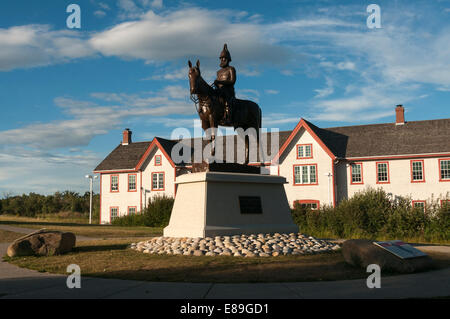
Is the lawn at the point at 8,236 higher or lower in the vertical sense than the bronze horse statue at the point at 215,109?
lower

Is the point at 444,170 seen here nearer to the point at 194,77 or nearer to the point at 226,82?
the point at 226,82

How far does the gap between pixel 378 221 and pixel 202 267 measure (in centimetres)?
2023

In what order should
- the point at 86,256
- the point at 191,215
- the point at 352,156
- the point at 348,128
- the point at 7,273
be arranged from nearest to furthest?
the point at 7,273
the point at 86,256
the point at 191,215
the point at 352,156
the point at 348,128

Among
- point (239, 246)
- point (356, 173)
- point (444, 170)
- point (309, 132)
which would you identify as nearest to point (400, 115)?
point (444, 170)

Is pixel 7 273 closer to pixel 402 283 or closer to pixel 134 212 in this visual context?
pixel 402 283

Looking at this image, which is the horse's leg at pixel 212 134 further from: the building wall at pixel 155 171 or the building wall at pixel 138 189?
the building wall at pixel 155 171

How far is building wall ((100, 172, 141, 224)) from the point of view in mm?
44312

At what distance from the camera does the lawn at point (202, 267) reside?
9094 millimetres

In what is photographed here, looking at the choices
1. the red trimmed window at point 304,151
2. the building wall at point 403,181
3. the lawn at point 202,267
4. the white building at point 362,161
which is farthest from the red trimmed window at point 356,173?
the lawn at point 202,267

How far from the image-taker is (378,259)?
400 inches

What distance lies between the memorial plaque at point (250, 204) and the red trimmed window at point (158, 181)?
29.3m
